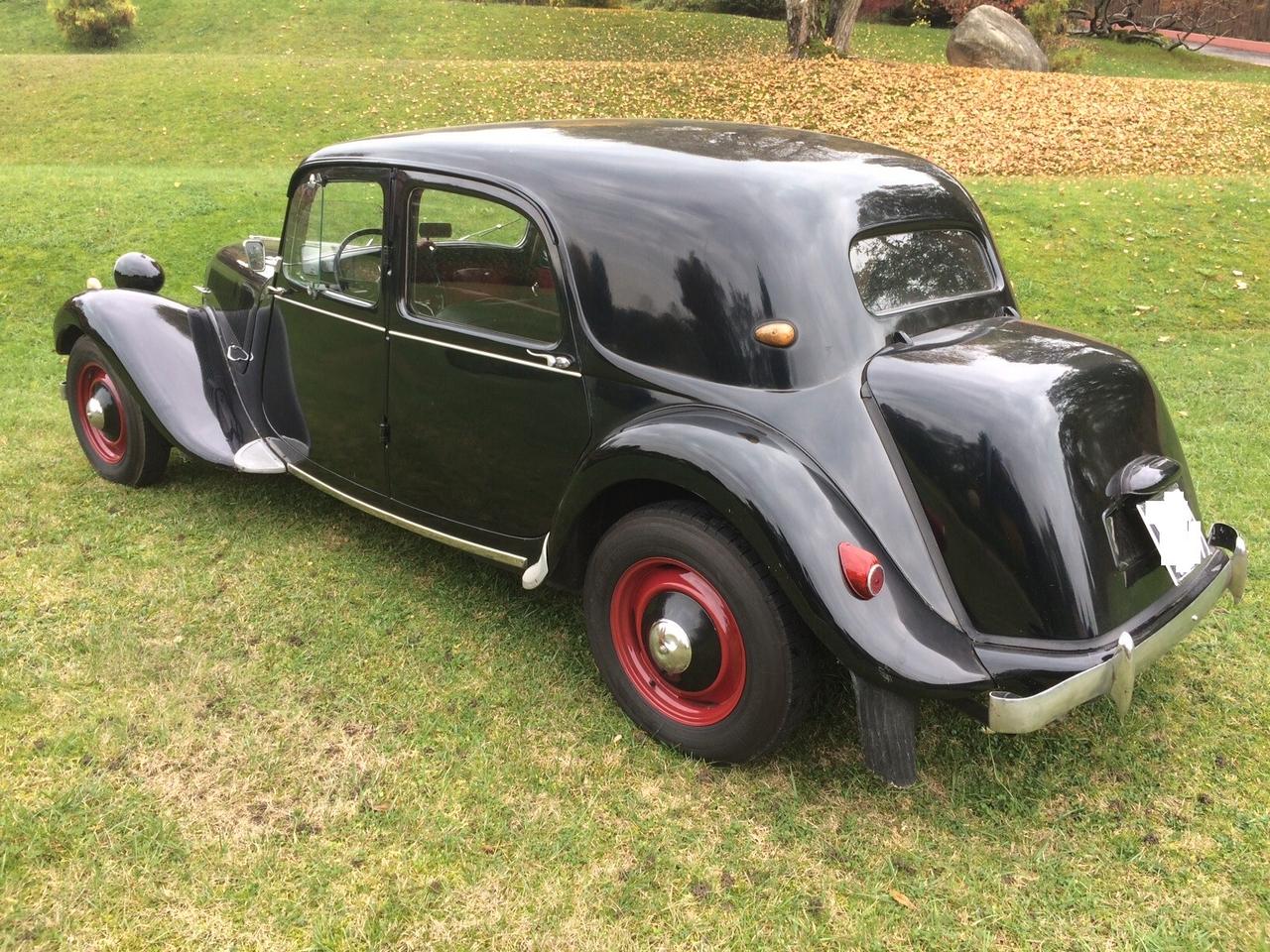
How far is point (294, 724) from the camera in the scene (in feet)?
9.73

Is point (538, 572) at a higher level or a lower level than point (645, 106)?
lower

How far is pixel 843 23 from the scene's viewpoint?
Answer: 1764cm

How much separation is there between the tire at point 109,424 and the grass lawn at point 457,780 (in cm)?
14

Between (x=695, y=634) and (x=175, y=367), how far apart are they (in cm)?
290

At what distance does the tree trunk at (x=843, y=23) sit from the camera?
17594 mm

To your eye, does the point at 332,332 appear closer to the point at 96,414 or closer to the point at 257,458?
the point at 257,458

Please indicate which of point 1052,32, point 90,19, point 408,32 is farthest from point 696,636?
point 90,19

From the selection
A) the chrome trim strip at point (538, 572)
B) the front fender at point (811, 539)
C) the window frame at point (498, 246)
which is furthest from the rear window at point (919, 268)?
the chrome trim strip at point (538, 572)

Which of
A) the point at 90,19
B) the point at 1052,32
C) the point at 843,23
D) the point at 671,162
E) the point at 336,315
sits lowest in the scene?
the point at 336,315

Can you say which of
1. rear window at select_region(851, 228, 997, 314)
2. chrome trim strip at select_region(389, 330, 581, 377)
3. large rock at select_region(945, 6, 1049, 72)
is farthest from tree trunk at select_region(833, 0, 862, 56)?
chrome trim strip at select_region(389, 330, 581, 377)

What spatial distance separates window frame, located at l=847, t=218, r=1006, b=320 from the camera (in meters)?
2.81

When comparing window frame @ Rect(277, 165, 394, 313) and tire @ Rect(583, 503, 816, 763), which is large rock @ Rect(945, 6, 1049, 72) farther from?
tire @ Rect(583, 503, 816, 763)

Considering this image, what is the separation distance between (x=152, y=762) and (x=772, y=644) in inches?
73.5

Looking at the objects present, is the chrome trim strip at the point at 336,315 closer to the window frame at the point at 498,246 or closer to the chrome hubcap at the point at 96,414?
the window frame at the point at 498,246
